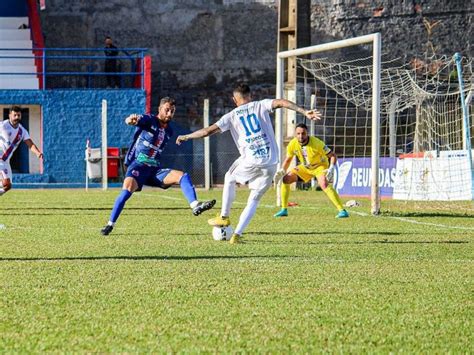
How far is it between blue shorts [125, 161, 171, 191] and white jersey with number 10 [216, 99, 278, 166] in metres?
1.95

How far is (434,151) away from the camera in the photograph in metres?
22.6

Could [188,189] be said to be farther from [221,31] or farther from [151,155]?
[221,31]

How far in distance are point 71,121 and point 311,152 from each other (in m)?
16.3

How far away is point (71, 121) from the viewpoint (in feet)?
108

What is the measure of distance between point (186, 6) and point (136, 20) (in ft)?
6.21

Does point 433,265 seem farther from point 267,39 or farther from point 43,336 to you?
point 267,39

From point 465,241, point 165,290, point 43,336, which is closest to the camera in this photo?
point 43,336

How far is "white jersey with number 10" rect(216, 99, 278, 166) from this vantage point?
12281 mm

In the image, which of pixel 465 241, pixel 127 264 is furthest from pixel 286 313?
pixel 465 241

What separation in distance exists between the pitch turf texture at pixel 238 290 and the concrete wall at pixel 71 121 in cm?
1863

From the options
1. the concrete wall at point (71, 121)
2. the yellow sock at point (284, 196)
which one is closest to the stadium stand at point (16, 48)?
the concrete wall at point (71, 121)

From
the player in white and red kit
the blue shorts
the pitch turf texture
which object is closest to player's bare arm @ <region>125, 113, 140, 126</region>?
the blue shorts

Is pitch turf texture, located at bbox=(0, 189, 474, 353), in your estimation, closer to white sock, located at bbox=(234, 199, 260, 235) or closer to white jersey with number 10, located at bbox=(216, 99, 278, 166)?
white sock, located at bbox=(234, 199, 260, 235)

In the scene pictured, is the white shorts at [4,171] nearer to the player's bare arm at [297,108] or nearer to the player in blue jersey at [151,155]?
the player in blue jersey at [151,155]
